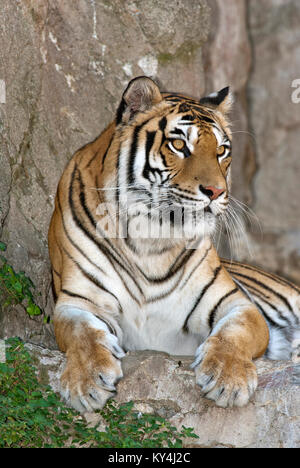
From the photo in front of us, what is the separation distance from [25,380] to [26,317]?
93 centimetres

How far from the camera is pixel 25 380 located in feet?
9.63

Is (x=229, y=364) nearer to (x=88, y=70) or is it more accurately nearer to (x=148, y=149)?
(x=148, y=149)

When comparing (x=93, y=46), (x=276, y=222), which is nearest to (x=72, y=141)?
(x=93, y=46)

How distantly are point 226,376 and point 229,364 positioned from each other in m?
0.06

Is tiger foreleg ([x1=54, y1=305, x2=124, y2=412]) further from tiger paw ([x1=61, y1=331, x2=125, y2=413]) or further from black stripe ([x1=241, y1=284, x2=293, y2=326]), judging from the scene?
black stripe ([x1=241, y1=284, x2=293, y2=326])

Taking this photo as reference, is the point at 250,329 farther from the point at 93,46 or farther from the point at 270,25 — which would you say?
the point at 270,25

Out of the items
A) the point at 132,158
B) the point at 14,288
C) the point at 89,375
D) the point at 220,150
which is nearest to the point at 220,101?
the point at 220,150

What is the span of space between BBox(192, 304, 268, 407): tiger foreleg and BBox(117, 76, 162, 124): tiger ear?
1.05m

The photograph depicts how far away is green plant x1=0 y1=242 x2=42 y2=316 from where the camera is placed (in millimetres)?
3588

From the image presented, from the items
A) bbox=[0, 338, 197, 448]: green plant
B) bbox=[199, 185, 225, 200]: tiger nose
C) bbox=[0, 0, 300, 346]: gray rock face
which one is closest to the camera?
bbox=[0, 338, 197, 448]: green plant

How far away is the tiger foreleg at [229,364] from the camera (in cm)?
275

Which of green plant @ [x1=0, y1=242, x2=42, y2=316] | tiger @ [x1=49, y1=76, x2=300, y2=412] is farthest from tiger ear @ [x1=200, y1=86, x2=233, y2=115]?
green plant @ [x1=0, y1=242, x2=42, y2=316]

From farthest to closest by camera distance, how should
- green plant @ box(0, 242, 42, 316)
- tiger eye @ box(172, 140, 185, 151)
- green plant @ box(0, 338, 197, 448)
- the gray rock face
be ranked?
the gray rock face, green plant @ box(0, 242, 42, 316), tiger eye @ box(172, 140, 185, 151), green plant @ box(0, 338, 197, 448)

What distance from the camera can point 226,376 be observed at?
278 centimetres
